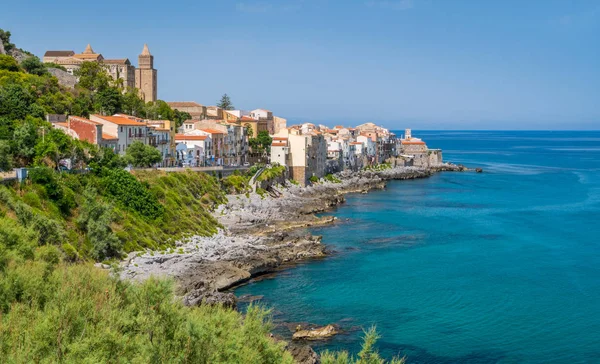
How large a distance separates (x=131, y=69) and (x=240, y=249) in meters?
49.7

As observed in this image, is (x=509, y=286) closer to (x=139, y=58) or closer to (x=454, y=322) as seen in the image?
(x=454, y=322)

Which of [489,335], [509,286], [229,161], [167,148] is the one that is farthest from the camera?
[229,161]

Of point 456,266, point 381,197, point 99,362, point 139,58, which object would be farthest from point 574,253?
point 139,58

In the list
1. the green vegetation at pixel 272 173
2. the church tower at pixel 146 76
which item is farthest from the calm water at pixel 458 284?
the church tower at pixel 146 76

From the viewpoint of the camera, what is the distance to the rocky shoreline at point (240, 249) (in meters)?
29.2

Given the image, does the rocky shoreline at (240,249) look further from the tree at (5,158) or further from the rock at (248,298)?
the tree at (5,158)

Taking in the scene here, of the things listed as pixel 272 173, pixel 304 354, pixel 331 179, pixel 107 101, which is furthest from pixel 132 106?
pixel 304 354

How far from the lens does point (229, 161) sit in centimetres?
6756

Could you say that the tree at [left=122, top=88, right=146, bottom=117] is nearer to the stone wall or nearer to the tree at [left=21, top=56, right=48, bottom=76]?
the tree at [left=21, top=56, right=48, bottom=76]

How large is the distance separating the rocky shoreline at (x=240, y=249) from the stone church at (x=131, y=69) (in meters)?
27.0

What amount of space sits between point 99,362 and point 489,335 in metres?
17.7

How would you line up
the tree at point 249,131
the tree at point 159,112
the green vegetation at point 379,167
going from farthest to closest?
1. the green vegetation at point 379,167
2. the tree at point 249,131
3. the tree at point 159,112

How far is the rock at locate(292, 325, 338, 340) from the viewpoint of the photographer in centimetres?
2388

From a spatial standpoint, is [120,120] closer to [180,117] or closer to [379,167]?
[180,117]
